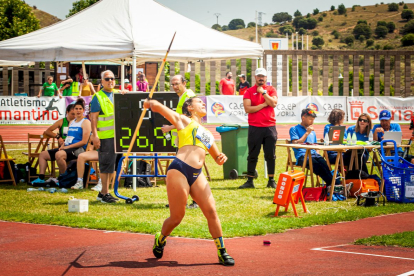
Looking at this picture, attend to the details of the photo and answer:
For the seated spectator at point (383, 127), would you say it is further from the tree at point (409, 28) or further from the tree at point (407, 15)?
the tree at point (407, 15)

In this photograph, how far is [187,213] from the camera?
370 inches

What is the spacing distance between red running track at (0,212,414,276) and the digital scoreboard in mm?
3112

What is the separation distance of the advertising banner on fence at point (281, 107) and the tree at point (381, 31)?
105322mm

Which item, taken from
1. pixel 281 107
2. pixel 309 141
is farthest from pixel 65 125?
pixel 281 107

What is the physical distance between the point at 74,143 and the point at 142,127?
2.43 meters

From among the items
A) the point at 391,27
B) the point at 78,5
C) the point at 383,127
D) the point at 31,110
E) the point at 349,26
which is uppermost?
the point at 349,26

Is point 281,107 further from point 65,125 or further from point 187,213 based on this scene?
point 187,213

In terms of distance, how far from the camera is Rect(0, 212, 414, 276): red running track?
582cm

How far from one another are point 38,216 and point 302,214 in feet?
13.7

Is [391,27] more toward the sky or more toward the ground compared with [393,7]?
more toward the ground

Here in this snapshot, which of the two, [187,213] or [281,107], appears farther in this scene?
[281,107]

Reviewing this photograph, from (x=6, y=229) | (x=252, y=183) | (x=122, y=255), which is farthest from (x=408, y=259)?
(x=252, y=183)

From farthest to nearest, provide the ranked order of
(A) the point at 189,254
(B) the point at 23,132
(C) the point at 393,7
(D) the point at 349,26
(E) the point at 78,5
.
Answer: (C) the point at 393,7, (D) the point at 349,26, (E) the point at 78,5, (B) the point at 23,132, (A) the point at 189,254

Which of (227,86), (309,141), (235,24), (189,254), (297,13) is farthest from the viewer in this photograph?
(235,24)
